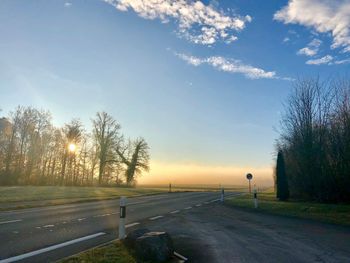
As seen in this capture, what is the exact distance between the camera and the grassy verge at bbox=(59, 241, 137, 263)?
19.9ft

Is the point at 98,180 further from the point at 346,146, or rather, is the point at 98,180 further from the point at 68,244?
the point at 68,244

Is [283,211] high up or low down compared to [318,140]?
down

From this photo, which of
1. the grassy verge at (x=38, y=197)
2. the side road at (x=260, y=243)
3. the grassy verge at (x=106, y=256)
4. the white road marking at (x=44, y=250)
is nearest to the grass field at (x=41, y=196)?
the grassy verge at (x=38, y=197)

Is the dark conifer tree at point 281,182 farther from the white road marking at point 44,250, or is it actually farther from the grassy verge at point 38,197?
the white road marking at point 44,250

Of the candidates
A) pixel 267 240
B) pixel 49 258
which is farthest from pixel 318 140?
pixel 49 258

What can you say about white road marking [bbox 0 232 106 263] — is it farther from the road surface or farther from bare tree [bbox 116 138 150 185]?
bare tree [bbox 116 138 150 185]

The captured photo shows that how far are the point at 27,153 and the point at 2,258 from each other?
5265 cm

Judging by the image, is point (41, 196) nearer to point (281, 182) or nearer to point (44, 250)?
point (281, 182)

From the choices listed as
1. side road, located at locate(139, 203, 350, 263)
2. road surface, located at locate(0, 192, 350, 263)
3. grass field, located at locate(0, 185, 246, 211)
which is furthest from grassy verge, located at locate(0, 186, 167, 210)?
side road, located at locate(139, 203, 350, 263)

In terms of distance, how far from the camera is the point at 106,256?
6.39 m

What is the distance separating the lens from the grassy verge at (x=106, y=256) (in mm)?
6066

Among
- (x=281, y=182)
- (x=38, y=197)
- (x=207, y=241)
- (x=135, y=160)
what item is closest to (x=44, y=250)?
(x=207, y=241)

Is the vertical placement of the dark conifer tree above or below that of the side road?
above

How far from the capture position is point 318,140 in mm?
27625
